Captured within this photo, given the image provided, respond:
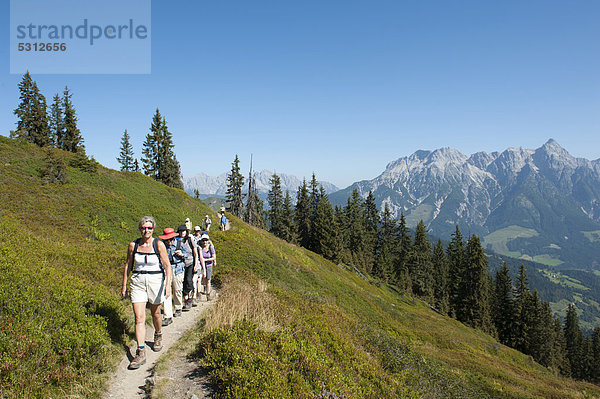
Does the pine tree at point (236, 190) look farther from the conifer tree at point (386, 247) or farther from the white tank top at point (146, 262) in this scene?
the white tank top at point (146, 262)

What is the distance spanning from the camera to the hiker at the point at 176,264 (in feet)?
27.4

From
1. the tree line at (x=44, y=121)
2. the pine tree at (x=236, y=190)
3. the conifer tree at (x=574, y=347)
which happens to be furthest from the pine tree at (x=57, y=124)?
→ the conifer tree at (x=574, y=347)

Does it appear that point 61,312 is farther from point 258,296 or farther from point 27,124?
point 27,124

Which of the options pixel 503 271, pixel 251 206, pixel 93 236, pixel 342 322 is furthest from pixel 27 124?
pixel 503 271

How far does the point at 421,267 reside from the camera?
67.8m

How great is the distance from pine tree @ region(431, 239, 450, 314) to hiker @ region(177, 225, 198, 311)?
59.4 meters

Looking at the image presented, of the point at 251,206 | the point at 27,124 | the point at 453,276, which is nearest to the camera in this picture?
the point at 27,124

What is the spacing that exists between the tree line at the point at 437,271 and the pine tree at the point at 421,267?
0.21 meters

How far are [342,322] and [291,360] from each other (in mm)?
6045

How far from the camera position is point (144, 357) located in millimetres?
6234

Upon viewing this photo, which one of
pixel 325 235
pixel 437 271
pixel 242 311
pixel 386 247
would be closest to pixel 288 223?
pixel 325 235

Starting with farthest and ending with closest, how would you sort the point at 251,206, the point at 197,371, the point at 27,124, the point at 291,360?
the point at 251,206 → the point at 27,124 → the point at 291,360 → the point at 197,371

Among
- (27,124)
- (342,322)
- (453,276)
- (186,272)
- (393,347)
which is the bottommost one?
(453,276)

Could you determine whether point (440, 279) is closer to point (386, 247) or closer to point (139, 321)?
point (386, 247)
